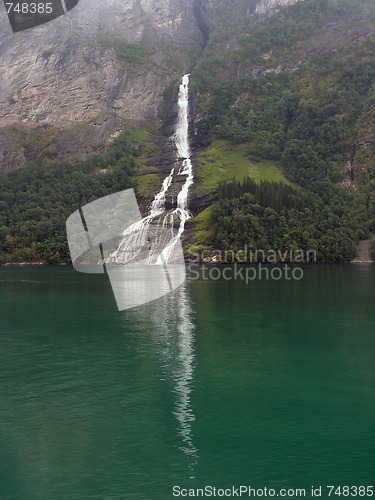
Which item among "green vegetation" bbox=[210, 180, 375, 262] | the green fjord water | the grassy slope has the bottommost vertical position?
the green fjord water

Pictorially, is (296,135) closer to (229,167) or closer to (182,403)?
(229,167)

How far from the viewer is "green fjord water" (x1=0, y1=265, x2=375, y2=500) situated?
12.0 meters

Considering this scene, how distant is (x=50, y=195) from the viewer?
14088 cm

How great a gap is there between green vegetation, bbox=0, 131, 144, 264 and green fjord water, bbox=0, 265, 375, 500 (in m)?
86.3

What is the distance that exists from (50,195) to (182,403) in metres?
132

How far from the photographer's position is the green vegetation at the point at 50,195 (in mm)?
115812

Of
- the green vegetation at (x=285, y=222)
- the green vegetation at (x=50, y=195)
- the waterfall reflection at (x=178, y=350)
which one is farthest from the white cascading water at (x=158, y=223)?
the waterfall reflection at (x=178, y=350)

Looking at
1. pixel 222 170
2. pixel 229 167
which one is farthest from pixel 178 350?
pixel 229 167

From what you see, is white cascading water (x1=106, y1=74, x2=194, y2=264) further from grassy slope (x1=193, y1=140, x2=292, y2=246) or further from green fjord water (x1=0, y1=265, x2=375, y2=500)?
green fjord water (x1=0, y1=265, x2=375, y2=500)

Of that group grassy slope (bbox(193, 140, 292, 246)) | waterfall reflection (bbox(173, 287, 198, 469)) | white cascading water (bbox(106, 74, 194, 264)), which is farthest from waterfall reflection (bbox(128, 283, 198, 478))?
grassy slope (bbox(193, 140, 292, 246))

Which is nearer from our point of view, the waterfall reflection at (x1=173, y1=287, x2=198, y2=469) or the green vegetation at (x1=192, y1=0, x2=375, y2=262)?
the waterfall reflection at (x1=173, y1=287, x2=198, y2=469)

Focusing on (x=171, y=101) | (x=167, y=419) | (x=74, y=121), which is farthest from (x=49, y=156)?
(x=167, y=419)

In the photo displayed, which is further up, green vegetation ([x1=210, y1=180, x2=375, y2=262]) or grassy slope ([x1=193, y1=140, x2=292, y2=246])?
grassy slope ([x1=193, y1=140, x2=292, y2=246])

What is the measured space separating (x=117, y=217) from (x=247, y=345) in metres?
89.6
